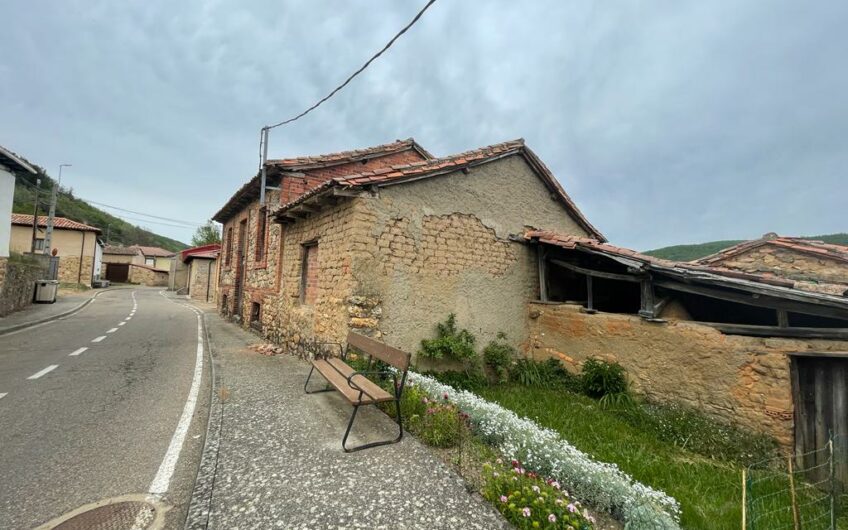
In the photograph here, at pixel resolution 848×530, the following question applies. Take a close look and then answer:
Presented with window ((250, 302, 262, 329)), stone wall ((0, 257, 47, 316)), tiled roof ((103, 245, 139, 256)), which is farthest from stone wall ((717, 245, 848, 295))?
tiled roof ((103, 245, 139, 256))

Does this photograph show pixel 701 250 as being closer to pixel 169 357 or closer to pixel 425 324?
pixel 425 324

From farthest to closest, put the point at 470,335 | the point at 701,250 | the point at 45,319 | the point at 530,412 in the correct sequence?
the point at 701,250 → the point at 45,319 → the point at 470,335 → the point at 530,412

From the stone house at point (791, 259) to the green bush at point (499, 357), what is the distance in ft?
19.3

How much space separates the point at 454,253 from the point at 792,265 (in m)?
7.96

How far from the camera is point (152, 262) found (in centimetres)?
4850

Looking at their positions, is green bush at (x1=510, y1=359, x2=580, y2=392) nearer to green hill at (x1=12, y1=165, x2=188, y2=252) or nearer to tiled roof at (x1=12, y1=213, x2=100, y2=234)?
tiled roof at (x1=12, y1=213, x2=100, y2=234)

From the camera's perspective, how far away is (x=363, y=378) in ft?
15.2

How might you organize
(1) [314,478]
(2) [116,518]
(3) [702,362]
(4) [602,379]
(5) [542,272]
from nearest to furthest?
(2) [116,518] → (1) [314,478] → (3) [702,362] → (4) [602,379] → (5) [542,272]

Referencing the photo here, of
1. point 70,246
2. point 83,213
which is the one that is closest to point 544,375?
point 70,246

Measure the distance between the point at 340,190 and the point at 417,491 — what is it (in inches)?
185

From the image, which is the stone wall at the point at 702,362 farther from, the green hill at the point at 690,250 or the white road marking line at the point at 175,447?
the green hill at the point at 690,250

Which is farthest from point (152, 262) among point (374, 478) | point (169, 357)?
point (374, 478)

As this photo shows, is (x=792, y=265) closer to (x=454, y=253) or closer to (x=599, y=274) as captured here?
(x=599, y=274)

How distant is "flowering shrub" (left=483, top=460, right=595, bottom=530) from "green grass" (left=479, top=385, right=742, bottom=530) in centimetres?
146
